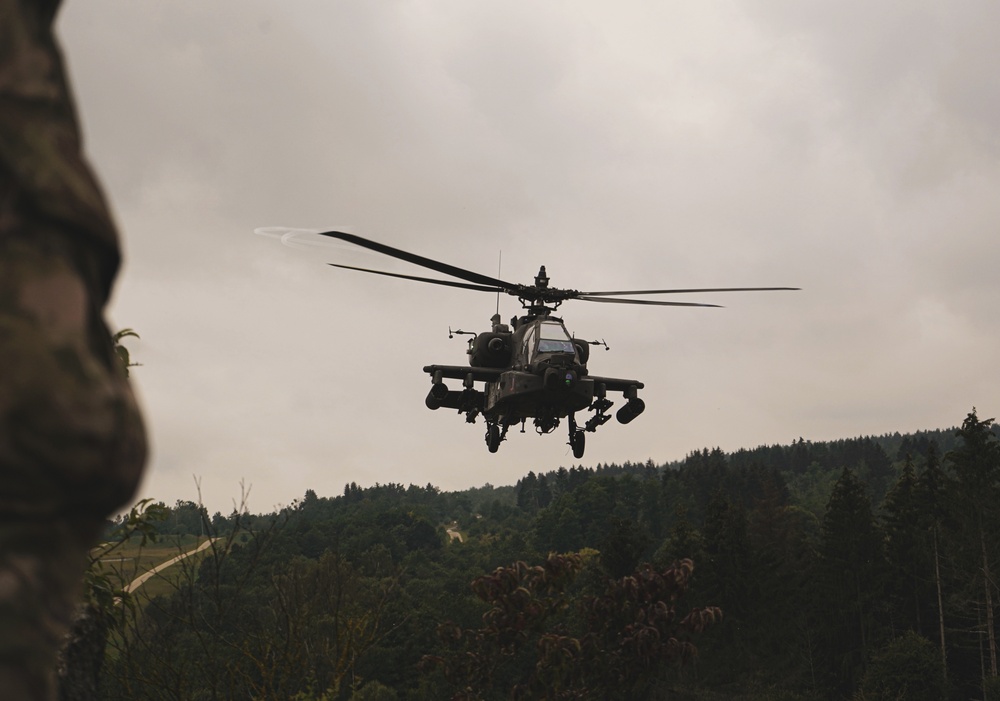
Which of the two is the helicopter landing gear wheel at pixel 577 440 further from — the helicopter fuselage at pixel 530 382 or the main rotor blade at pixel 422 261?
the main rotor blade at pixel 422 261

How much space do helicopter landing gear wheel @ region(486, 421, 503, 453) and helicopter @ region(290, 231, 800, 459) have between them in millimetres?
12

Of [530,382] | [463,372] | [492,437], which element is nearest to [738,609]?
[492,437]

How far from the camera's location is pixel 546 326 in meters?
15.0

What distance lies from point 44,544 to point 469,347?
632 inches

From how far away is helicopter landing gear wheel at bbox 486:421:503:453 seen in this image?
702 inches

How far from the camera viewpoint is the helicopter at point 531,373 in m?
14.4

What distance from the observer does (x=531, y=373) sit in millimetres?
14594

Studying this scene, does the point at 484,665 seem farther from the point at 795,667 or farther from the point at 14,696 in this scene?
the point at 795,667

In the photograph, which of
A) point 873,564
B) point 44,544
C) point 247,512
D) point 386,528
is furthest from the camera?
point 386,528

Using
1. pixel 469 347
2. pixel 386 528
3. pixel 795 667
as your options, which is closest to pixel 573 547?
pixel 386 528

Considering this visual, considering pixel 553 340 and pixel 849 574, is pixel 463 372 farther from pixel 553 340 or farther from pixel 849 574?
pixel 849 574

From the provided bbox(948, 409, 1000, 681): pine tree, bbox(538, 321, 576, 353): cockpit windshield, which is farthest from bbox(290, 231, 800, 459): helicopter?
bbox(948, 409, 1000, 681): pine tree

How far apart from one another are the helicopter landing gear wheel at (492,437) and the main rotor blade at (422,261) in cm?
315

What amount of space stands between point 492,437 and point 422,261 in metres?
5.70
